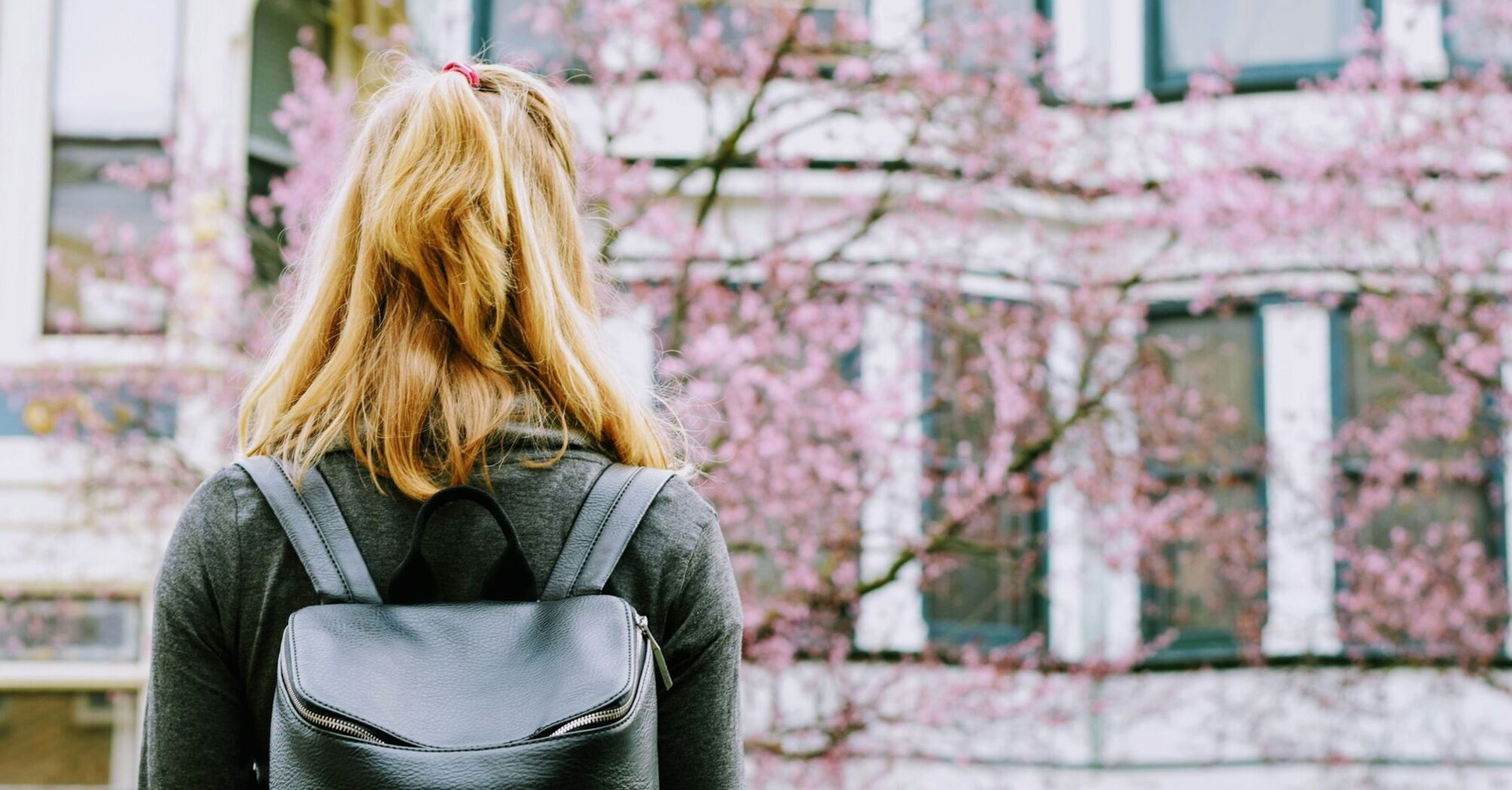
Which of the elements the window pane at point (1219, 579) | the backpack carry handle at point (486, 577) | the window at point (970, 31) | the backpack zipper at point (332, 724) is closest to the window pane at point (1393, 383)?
the window pane at point (1219, 579)

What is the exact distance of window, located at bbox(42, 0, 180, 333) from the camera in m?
7.88

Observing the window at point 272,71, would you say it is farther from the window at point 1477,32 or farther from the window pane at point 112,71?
the window at point 1477,32

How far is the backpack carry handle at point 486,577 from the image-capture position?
151 cm

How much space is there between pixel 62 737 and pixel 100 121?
3.40m

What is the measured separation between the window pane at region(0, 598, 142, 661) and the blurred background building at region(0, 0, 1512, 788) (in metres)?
0.01

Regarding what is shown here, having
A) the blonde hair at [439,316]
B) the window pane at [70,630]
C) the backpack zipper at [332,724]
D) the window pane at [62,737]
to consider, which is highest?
the blonde hair at [439,316]

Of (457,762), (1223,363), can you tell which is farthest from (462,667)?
(1223,363)

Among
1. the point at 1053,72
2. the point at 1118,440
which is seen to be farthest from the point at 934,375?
the point at 1053,72

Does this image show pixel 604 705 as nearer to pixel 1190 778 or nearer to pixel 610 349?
pixel 610 349

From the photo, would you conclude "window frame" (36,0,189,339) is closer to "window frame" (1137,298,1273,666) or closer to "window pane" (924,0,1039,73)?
"window pane" (924,0,1039,73)

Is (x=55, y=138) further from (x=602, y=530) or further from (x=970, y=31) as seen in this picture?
(x=602, y=530)

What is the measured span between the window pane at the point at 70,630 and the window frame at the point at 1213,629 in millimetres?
5779

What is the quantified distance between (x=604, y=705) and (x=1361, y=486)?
7.80 m

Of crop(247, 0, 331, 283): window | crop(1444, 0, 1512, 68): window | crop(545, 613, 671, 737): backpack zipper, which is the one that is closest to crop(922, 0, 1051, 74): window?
crop(1444, 0, 1512, 68): window
